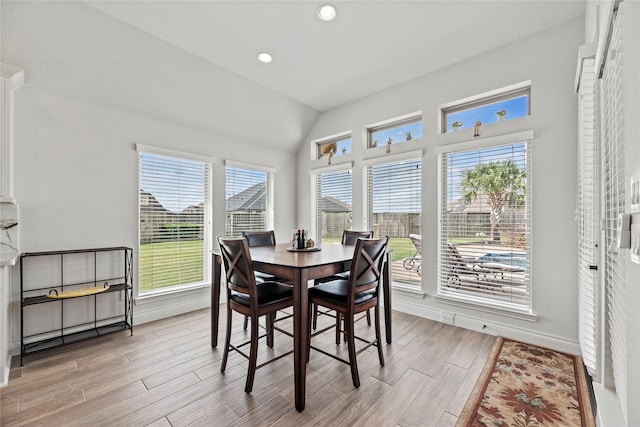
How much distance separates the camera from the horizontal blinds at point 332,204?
14.2ft

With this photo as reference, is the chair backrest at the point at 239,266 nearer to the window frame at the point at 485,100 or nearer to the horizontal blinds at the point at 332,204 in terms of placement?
the horizontal blinds at the point at 332,204

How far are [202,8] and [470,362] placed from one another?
3.74 metres

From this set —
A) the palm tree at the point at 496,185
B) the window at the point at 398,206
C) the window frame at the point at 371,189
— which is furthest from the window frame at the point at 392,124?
the palm tree at the point at 496,185

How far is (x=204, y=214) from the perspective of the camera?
3.91 meters

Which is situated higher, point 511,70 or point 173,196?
point 511,70

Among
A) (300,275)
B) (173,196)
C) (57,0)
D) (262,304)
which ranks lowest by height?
(262,304)

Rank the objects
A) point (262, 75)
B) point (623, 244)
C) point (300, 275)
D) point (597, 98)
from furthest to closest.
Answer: point (262, 75), point (300, 275), point (597, 98), point (623, 244)

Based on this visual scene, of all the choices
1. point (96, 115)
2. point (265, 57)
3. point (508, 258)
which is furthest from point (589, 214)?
point (96, 115)

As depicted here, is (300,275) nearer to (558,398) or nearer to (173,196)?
(558,398)

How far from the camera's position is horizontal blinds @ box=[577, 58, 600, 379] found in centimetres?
177

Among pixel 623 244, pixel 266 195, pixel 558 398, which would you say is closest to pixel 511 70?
pixel 623 244

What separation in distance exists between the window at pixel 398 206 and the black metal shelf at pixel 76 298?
305 cm

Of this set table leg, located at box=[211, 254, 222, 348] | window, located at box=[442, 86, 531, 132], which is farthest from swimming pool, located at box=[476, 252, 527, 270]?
table leg, located at box=[211, 254, 222, 348]

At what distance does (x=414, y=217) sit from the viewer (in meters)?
3.60
